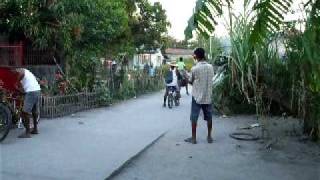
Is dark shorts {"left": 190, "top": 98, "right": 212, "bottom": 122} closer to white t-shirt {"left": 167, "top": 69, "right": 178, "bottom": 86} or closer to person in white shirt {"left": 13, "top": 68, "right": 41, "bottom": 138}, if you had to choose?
person in white shirt {"left": 13, "top": 68, "right": 41, "bottom": 138}

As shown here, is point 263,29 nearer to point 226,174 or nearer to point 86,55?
point 226,174

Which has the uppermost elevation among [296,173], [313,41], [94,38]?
[94,38]

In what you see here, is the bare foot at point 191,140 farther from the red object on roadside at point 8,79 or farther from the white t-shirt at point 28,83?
the red object on roadside at point 8,79

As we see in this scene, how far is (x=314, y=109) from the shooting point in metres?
9.29

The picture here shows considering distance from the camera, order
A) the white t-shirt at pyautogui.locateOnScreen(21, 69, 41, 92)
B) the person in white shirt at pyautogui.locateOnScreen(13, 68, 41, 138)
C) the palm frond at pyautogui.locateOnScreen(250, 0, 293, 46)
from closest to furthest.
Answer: the palm frond at pyautogui.locateOnScreen(250, 0, 293, 46), the person in white shirt at pyautogui.locateOnScreen(13, 68, 41, 138), the white t-shirt at pyautogui.locateOnScreen(21, 69, 41, 92)

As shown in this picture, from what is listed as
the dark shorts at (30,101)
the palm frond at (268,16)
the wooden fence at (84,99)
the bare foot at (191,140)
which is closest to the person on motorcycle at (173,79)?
the wooden fence at (84,99)

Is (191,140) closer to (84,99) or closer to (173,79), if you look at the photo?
(84,99)

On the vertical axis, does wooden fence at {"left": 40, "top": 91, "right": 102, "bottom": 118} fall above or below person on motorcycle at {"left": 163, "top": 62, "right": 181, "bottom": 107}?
below

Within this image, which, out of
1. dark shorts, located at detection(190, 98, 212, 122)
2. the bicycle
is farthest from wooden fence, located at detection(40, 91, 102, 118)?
dark shorts, located at detection(190, 98, 212, 122)

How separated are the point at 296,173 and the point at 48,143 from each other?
4233 mm

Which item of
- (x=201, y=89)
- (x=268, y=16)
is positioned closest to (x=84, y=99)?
(x=201, y=89)

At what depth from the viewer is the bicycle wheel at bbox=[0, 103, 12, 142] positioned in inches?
361

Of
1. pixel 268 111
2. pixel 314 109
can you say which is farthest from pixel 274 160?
pixel 268 111

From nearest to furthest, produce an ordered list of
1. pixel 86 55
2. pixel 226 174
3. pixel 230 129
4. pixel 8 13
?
pixel 226 174
pixel 230 129
pixel 8 13
pixel 86 55
